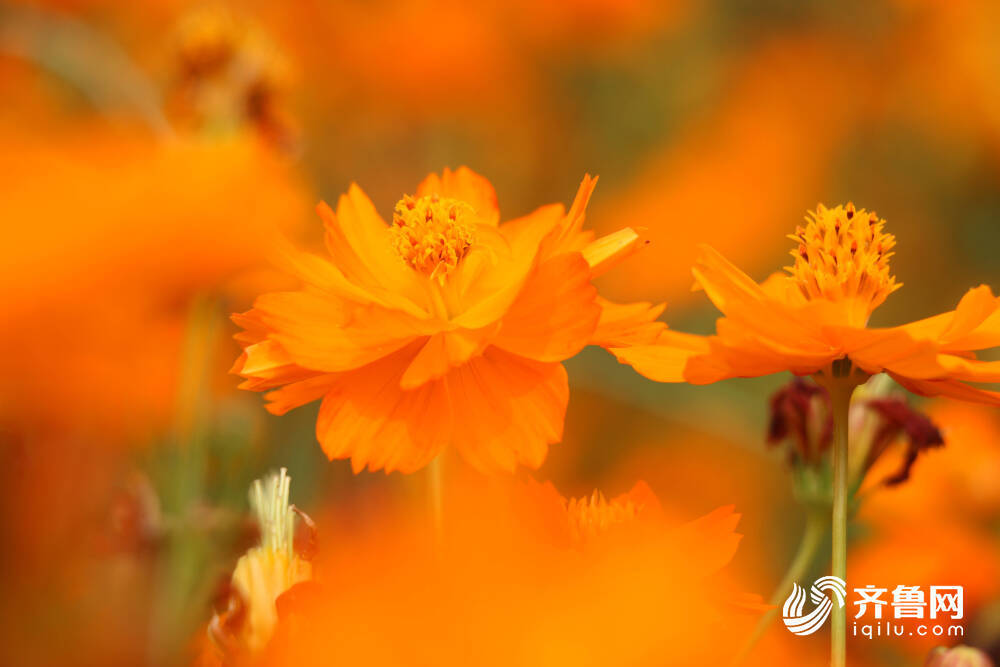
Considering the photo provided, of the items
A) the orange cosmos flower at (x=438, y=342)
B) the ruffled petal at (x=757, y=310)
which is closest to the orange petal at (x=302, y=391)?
the orange cosmos flower at (x=438, y=342)

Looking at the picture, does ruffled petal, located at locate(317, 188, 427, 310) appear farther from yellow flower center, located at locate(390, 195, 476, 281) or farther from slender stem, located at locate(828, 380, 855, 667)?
slender stem, located at locate(828, 380, 855, 667)

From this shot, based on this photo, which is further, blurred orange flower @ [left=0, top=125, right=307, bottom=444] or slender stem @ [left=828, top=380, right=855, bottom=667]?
slender stem @ [left=828, top=380, right=855, bottom=667]

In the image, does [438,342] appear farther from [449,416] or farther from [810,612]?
[810,612]

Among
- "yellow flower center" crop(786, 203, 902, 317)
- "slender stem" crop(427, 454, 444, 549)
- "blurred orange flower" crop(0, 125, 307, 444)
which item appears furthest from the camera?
"yellow flower center" crop(786, 203, 902, 317)

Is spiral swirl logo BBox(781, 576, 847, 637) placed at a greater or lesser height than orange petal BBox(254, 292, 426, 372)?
lesser

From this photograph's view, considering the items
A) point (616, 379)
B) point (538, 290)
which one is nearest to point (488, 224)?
point (538, 290)

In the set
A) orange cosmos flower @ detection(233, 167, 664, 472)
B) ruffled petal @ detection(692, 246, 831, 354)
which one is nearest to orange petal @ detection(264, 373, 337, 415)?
orange cosmos flower @ detection(233, 167, 664, 472)
